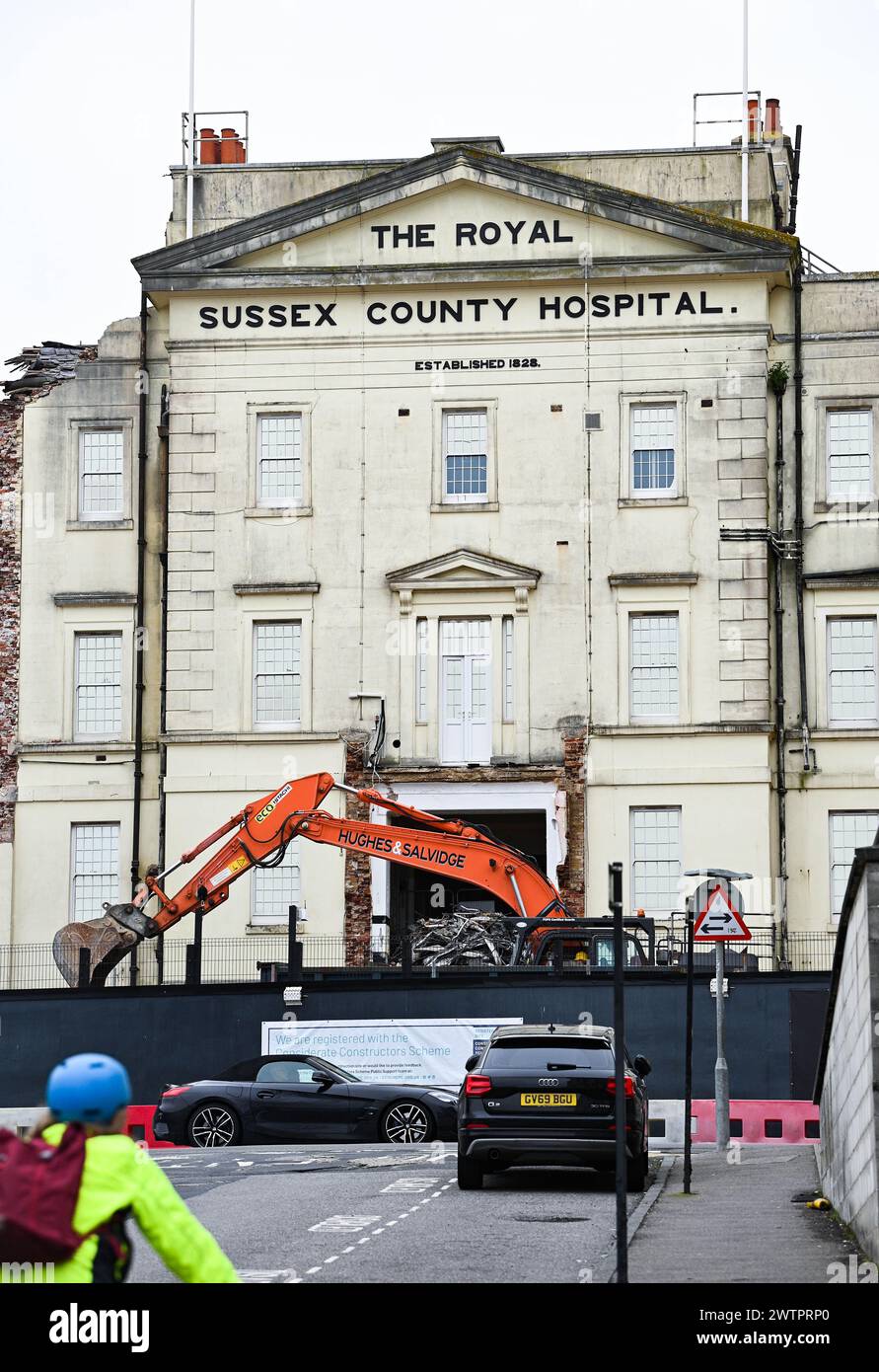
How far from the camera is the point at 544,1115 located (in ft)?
68.0

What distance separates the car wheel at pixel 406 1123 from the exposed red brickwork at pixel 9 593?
16883 millimetres

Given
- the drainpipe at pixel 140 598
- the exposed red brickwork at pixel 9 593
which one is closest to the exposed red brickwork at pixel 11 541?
the exposed red brickwork at pixel 9 593

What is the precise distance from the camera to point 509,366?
41.4m

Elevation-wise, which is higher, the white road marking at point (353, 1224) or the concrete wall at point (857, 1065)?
the concrete wall at point (857, 1065)

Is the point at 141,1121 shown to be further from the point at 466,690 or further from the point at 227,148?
the point at 227,148

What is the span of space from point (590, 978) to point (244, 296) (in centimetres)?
1605

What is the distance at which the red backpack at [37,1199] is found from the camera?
7.11 metres

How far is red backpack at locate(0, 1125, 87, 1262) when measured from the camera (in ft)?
23.3

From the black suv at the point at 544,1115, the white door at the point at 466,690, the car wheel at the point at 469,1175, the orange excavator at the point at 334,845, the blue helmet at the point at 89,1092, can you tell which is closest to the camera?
the blue helmet at the point at 89,1092

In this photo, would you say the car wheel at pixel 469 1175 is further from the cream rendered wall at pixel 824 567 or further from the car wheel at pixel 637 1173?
the cream rendered wall at pixel 824 567

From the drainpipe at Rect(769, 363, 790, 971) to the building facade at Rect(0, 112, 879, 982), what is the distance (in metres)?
0.07

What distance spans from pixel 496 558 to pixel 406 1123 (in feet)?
51.9

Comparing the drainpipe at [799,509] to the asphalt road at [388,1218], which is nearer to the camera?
the asphalt road at [388,1218]
